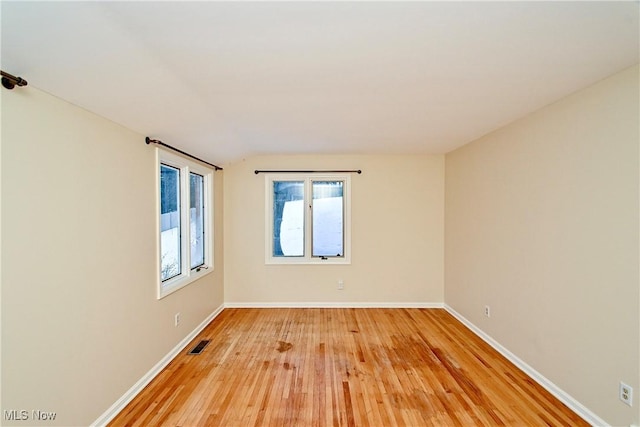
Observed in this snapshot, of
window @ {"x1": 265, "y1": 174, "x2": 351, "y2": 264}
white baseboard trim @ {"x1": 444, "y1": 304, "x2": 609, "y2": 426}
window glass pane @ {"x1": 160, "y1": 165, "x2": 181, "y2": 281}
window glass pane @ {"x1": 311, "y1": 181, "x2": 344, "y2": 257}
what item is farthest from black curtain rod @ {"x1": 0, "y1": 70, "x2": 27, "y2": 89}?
white baseboard trim @ {"x1": 444, "y1": 304, "x2": 609, "y2": 426}

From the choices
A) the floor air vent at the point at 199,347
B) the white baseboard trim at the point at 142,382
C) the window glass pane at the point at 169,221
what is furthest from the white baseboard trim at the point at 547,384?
the window glass pane at the point at 169,221

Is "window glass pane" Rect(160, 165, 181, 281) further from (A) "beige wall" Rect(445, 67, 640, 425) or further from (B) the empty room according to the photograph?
(A) "beige wall" Rect(445, 67, 640, 425)

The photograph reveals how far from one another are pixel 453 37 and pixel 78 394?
2.94 meters

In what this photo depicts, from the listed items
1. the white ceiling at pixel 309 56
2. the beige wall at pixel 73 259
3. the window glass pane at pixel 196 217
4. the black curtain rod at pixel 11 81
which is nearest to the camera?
the white ceiling at pixel 309 56

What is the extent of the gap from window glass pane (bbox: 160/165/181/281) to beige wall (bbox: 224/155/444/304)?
1189 mm

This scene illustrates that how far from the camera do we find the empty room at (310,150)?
129 cm

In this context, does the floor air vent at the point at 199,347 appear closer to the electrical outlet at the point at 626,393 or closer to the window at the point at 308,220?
the window at the point at 308,220

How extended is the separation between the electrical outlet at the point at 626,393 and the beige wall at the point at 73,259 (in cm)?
338

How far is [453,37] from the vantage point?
4.33ft

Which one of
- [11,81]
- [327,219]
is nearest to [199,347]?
[327,219]

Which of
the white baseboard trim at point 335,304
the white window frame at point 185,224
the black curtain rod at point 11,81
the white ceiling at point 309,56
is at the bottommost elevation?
the white baseboard trim at point 335,304

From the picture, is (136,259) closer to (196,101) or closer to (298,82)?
(196,101)

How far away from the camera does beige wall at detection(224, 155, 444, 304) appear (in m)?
4.21

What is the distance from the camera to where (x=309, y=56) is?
4.84 ft
